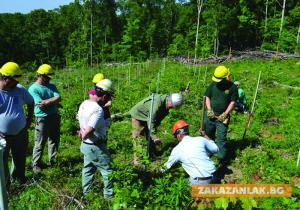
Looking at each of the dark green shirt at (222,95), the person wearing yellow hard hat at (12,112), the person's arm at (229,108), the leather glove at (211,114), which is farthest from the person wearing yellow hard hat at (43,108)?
the person's arm at (229,108)

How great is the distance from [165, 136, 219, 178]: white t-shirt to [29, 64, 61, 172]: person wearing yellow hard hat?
8.98 ft

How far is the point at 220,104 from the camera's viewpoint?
7.04 metres

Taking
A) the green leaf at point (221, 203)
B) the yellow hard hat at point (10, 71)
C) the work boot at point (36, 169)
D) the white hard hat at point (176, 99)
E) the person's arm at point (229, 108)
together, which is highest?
the yellow hard hat at point (10, 71)

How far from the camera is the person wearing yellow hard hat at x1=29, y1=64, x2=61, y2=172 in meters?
6.39

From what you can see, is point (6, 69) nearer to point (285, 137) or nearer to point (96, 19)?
point (285, 137)

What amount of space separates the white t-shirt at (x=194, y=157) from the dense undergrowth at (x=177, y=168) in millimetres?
188

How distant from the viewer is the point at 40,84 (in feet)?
21.4

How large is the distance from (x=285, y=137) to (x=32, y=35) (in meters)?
48.8

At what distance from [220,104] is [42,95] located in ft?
11.3

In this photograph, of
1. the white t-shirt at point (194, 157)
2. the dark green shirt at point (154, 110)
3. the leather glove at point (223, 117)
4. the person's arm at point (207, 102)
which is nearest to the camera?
the white t-shirt at point (194, 157)

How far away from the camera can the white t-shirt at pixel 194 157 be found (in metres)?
4.83

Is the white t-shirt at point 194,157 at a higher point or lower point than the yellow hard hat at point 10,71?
lower

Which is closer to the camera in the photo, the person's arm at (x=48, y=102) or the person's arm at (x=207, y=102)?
the person's arm at (x=48, y=102)

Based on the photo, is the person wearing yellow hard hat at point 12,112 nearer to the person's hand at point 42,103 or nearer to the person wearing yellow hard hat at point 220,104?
the person's hand at point 42,103
